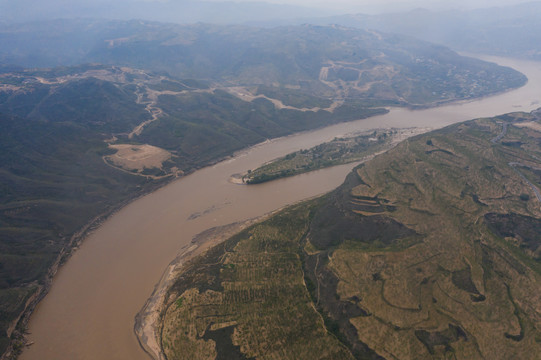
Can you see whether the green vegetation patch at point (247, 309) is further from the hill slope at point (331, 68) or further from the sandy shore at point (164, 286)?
the hill slope at point (331, 68)

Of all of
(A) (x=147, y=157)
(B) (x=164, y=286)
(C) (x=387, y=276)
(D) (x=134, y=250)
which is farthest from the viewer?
(A) (x=147, y=157)

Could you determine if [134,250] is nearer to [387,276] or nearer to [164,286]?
[164,286]

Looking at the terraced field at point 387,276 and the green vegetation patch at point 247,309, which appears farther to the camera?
the green vegetation patch at point 247,309

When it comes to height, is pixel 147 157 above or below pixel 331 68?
below

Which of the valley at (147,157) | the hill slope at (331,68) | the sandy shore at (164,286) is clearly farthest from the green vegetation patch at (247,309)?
the hill slope at (331,68)


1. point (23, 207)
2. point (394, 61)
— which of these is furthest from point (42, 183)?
point (394, 61)

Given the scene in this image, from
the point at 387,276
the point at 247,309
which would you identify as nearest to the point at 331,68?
the point at 387,276
